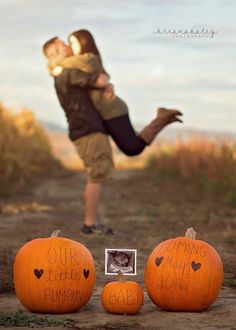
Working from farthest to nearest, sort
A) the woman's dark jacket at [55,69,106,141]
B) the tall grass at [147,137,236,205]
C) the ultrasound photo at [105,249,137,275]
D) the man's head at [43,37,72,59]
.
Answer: the tall grass at [147,137,236,205]
the man's head at [43,37,72,59]
the woman's dark jacket at [55,69,106,141]
the ultrasound photo at [105,249,137,275]

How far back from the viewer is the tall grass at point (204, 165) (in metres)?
12.5

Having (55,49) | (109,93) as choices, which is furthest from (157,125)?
(55,49)

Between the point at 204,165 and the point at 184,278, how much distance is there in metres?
9.23

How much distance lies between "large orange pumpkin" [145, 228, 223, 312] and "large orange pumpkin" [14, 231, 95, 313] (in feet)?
1.37

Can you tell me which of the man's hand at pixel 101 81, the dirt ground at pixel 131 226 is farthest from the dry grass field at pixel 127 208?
the man's hand at pixel 101 81

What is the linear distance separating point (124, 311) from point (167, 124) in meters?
3.85

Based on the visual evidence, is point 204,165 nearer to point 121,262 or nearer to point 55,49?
point 55,49

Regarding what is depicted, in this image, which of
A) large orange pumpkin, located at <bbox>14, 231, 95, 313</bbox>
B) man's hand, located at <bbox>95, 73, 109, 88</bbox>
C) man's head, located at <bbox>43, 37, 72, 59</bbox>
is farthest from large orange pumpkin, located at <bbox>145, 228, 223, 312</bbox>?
man's head, located at <bbox>43, 37, 72, 59</bbox>

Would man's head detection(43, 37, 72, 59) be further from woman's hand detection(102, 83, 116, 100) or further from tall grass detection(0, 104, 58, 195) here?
tall grass detection(0, 104, 58, 195)

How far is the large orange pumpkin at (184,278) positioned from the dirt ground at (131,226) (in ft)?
0.27

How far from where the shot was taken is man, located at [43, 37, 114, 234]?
26.7ft

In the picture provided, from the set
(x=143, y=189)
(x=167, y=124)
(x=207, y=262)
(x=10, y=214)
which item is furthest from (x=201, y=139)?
(x=207, y=262)

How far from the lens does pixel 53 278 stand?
4875 millimetres

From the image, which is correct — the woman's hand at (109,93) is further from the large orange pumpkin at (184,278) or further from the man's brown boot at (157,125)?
the large orange pumpkin at (184,278)
